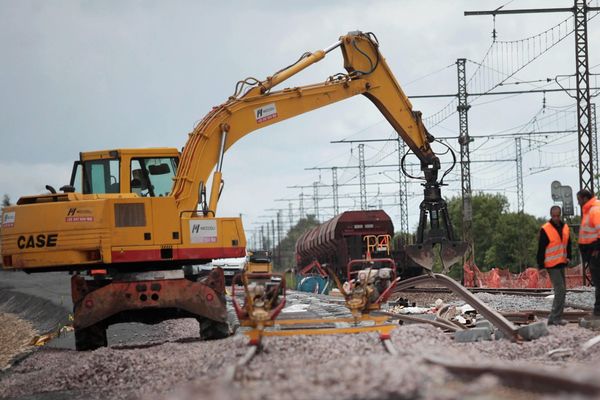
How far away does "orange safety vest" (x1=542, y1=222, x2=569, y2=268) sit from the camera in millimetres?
13773

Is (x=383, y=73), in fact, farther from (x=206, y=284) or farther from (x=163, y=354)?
(x=163, y=354)

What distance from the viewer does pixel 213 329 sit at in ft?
50.3

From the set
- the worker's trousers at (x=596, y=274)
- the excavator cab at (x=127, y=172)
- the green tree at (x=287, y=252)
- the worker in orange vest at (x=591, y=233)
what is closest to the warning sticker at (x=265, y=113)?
the excavator cab at (x=127, y=172)

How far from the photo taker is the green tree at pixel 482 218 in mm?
98562

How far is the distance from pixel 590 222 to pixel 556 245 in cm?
60

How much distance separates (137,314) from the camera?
1558 cm

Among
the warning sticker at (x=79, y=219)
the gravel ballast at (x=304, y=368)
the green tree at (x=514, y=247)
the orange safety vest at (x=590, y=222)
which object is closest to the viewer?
the gravel ballast at (x=304, y=368)

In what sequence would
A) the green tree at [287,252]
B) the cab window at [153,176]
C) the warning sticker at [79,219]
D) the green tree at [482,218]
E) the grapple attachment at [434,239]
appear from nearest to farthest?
1. the warning sticker at [79,219]
2. the cab window at [153,176]
3. the grapple attachment at [434,239]
4. the green tree at [482,218]
5. the green tree at [287,252]

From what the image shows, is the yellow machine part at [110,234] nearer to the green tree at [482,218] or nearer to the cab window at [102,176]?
the cab window at [102,176]

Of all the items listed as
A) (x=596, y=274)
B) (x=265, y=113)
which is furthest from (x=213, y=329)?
(x=596, y=274)

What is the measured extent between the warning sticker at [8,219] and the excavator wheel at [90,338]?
2.04 m

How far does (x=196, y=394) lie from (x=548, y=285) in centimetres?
3365

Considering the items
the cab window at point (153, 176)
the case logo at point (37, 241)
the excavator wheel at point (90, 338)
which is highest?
the cab window at point (153, 176)

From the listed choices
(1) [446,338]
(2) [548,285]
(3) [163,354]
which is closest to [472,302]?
(1) [446,338]
